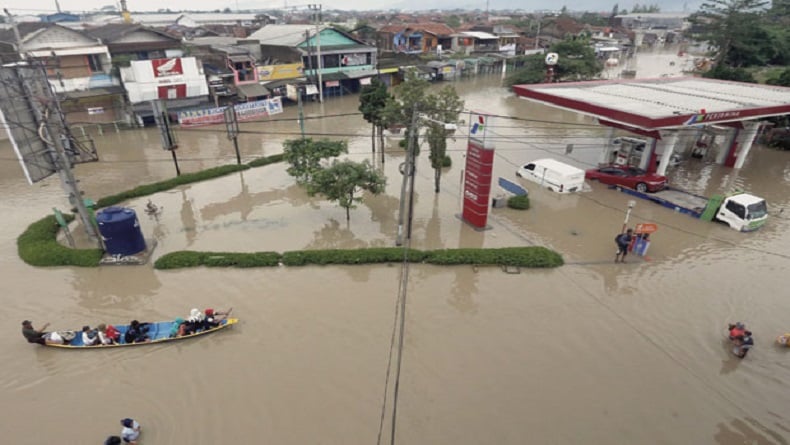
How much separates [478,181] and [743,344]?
10.5 m

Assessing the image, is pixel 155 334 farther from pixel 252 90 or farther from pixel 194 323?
pixel 252 90

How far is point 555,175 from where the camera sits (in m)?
24.2

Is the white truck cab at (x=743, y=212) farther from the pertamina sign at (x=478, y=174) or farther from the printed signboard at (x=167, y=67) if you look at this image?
the printed signboard at (x=167, y=67)

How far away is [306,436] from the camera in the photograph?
33.3 feet

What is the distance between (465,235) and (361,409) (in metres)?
10.6

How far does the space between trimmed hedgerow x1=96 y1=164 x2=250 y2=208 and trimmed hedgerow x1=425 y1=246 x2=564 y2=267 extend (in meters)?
16.0

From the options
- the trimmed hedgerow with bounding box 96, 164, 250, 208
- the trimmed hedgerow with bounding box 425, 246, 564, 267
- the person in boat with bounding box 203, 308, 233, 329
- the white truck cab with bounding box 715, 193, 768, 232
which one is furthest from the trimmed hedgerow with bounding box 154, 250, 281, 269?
the white truck cab with bounding box 715, 193, 768, 232

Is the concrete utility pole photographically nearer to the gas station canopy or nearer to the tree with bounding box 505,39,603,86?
the gas station canopy

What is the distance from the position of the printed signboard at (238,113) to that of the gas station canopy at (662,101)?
2413 cm

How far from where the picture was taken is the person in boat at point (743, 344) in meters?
12.0

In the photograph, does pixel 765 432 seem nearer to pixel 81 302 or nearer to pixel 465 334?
pixel 465 334

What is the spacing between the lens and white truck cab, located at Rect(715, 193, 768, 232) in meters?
19.0

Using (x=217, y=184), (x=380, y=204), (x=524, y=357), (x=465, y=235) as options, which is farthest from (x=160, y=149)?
(x=524, y=357)

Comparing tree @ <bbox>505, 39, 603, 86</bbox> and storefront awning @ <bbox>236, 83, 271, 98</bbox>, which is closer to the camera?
storefront awning @ <bbox>236, 83, 271, 98</bbox>
